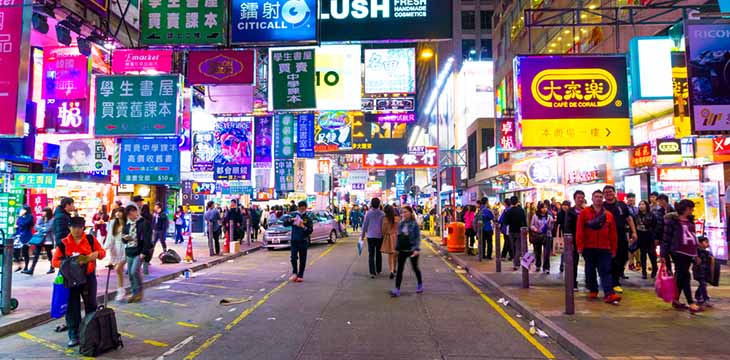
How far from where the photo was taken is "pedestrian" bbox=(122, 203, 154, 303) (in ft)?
32.8

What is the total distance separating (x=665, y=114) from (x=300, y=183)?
30847 mm

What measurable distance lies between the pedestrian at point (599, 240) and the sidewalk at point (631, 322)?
40cm

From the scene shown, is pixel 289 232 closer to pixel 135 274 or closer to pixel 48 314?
pixel 135 274

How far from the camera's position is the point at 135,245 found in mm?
10180

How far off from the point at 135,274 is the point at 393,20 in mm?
7596

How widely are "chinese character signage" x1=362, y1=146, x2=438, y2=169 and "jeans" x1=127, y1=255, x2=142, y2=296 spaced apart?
2379cm

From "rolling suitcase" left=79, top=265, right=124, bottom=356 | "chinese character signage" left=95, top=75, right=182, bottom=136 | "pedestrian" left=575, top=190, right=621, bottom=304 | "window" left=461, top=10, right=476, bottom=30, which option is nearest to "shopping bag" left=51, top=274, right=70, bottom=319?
"rolling suitcase" left=79, top=265, right=124, bottom=356

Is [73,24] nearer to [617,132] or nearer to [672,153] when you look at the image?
[617,132]

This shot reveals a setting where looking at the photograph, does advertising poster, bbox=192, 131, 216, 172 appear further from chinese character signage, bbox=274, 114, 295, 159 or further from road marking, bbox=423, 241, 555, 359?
road marking, bbox=423, 241, 555, 359

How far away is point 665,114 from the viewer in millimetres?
15961

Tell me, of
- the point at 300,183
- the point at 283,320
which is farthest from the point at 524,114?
the point at 300,183

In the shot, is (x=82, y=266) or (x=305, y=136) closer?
(x=82, y=266)

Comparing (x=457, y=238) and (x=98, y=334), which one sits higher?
(x=457, y=238)

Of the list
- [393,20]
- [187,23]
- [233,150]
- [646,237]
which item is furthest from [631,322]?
[233,150]
